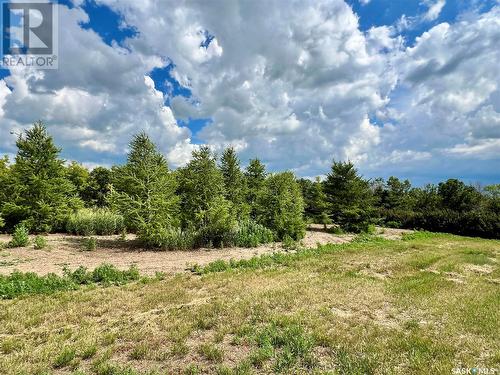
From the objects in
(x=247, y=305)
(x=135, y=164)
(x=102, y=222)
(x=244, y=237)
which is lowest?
(x=247, y=305)

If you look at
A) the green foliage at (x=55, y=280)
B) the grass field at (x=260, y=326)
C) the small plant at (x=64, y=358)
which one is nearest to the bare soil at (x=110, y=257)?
the green foliage at (x=55, y=280)

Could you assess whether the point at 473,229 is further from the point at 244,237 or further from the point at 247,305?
the point at 247,305

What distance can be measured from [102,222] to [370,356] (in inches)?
694

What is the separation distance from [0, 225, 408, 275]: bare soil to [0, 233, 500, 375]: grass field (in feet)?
7.51

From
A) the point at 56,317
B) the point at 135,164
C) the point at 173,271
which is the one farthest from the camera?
the point at 135,164

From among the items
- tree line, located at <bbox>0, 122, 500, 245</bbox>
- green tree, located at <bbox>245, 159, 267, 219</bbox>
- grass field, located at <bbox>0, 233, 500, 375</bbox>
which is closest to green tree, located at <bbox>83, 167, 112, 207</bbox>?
tree line, located at <bbox>0, 122, 500, 245</bbox>

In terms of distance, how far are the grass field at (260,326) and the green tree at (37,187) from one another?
13124 mm

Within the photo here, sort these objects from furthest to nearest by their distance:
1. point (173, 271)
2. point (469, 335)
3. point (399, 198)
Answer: point (399, 198)
point (173, 271)
point (469, 335)

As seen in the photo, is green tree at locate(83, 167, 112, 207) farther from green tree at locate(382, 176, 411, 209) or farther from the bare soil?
green tree at locate(382, 176, 411, 209)

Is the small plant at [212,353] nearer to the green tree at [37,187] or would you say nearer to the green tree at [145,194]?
the green tree at [145,194]

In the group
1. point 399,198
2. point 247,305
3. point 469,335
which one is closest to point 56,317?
point 247,305

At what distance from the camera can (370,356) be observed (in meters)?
4.32

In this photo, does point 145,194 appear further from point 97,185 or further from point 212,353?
point 97,185

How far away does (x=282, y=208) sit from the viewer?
17.1m
